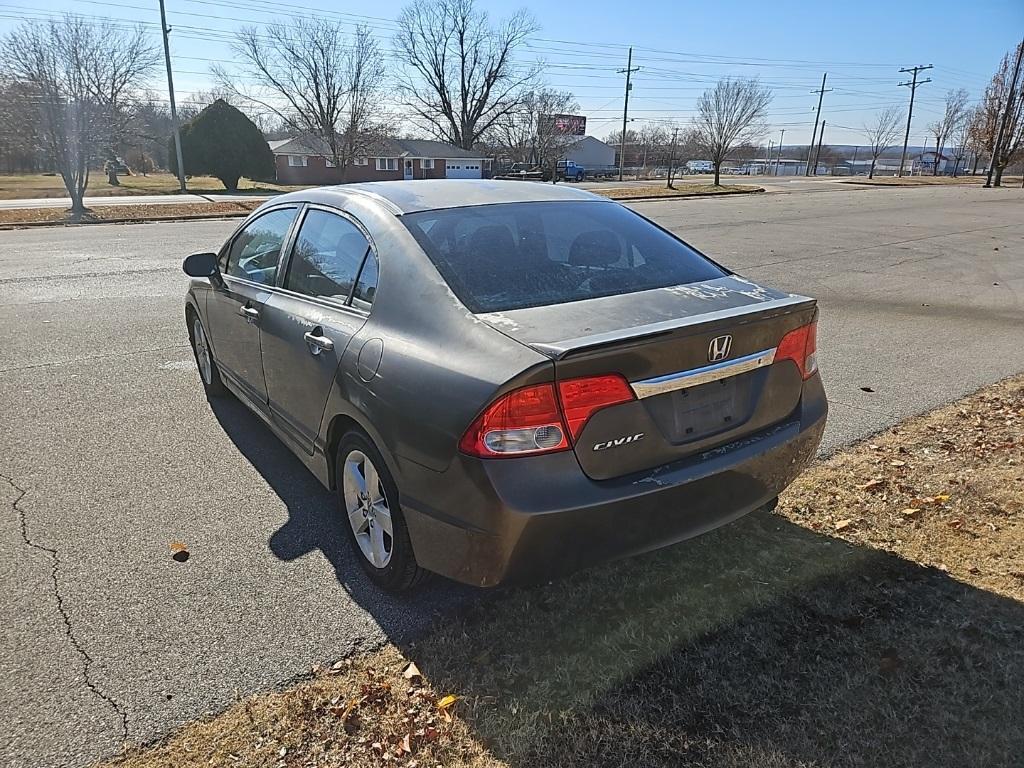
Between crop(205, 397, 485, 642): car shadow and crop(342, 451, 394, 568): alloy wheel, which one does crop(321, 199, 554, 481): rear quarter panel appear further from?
crop(205, 397, 485, 642): car shadow

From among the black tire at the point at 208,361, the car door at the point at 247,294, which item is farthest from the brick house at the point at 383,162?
the car door at the point at 247,294

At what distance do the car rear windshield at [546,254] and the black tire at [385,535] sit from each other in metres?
0.72

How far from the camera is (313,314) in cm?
324

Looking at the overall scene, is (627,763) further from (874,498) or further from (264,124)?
(264,124)

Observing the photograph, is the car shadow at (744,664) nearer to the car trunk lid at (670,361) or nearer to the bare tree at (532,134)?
the car trunk lid at (670,361)

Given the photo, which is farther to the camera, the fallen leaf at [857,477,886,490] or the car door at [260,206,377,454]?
the fallen leaf at [857,477,886,490]

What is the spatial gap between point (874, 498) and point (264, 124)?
65742mm

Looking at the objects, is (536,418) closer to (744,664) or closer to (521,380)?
(521,380)

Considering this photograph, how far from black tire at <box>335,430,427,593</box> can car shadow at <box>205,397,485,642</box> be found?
82 millimetres

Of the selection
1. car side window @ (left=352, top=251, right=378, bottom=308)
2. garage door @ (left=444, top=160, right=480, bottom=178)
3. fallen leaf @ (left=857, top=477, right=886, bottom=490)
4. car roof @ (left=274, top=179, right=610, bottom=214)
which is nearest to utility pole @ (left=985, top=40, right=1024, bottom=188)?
garage door @ (left=444, top=160, right=480, bottom=178)

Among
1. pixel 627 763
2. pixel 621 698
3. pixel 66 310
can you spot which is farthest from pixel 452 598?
pixel 66 310

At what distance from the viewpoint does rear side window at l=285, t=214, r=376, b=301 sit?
125 inches

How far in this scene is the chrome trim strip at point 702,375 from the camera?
2.36m

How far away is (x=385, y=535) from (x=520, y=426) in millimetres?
968
